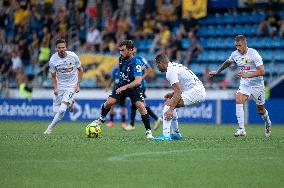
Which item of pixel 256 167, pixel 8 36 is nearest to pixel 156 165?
pixel 256 167

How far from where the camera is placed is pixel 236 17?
1277 inches

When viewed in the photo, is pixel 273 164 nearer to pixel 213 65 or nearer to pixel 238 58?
pixel 238 58

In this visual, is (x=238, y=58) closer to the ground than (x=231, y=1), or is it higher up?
closer to the ground

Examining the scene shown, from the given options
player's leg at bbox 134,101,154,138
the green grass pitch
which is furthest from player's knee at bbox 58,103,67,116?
the green grass pitch

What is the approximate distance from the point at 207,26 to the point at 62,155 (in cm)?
2072

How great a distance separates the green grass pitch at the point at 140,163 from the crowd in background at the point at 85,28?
1546cm

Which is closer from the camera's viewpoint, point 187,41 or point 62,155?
point 62,155

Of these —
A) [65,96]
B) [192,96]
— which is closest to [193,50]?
[65,96]

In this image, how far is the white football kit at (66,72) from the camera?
19.2 metres

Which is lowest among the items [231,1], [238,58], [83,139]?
[83,139]

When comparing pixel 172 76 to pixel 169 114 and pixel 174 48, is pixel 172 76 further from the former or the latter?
pixel 174 48

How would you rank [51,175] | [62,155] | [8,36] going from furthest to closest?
1. [8,36]
2. [62,155]
3. [51,175]

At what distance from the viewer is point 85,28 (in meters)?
34.7

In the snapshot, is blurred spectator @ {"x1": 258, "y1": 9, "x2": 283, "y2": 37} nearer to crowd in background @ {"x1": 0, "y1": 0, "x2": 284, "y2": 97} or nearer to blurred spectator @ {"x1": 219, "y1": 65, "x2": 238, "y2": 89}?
crowd in background @ {"x1": 0, "y1": 0, "x2": 284, "y2": 97}
